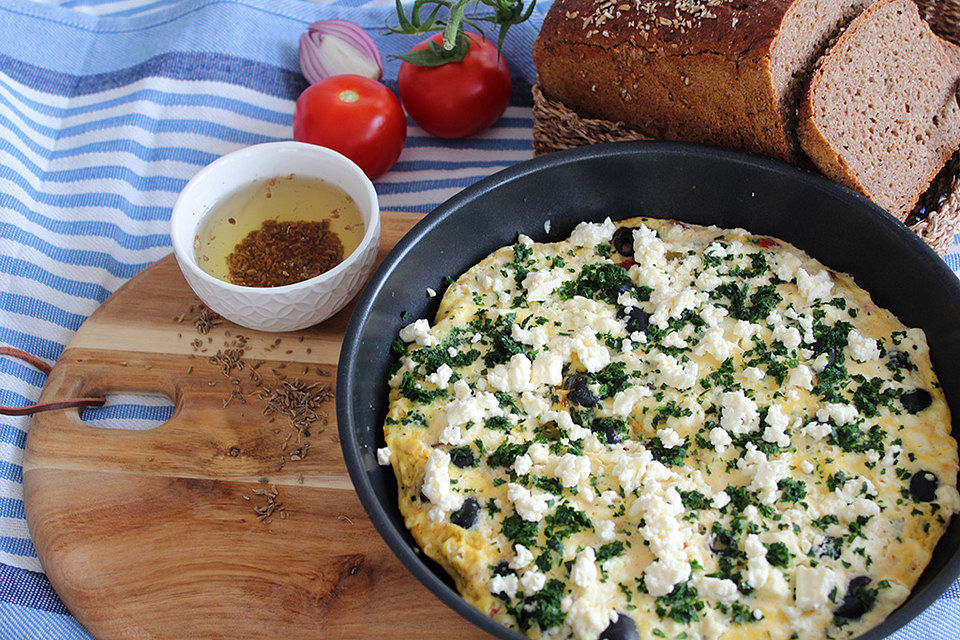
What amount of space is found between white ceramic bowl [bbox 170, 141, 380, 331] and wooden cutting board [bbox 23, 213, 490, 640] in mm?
195

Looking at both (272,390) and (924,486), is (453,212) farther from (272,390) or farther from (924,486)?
(924,486)

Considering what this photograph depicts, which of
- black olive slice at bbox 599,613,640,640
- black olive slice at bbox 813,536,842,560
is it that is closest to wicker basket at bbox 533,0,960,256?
black olive slice at bbox 813,536,842,560

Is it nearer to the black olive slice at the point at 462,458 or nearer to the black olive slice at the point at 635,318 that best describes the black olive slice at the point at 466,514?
the black olive slice at the point at 462,458

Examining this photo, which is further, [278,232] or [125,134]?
[125,134]

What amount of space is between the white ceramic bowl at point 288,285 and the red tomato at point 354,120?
53 centimetres

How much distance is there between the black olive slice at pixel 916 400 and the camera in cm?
250

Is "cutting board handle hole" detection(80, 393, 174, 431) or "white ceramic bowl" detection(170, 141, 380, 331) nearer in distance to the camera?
"white ceramic bowl" detection(170, 141, 380, 331)

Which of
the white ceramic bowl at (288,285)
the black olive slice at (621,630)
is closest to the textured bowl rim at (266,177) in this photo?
the white ceramic bowl at (288,285)

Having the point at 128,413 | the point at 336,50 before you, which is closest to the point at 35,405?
the point at 128,413

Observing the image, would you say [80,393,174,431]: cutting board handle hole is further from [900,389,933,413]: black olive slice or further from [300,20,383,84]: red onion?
[900,389,933,413]: black olive slice

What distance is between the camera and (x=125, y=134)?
163 inches

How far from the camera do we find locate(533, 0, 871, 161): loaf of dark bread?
2.79 m

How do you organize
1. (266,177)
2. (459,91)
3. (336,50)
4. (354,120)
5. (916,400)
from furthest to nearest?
(336,50) < (459,91) < (354,120) < (266,177) < (916,400)

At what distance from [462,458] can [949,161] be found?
2.31 m
